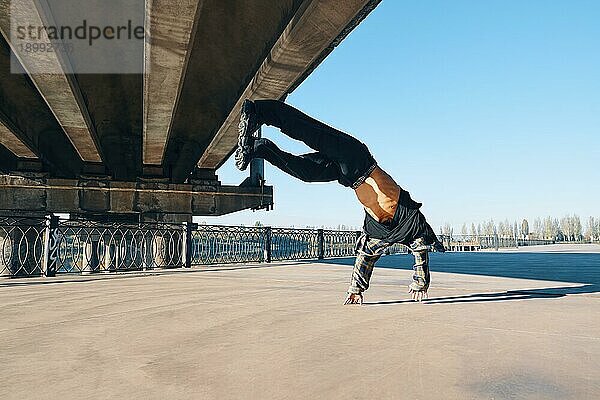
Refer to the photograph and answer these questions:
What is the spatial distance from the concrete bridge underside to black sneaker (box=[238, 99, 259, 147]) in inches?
100

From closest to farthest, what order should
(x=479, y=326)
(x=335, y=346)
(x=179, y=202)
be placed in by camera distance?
(x=335, y=346), (x=479, y=326), (x=179, y=202)

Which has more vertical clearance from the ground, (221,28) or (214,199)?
(221,28)

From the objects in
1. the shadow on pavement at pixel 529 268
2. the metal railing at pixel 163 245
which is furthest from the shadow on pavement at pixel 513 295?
the metal railing at pixel 163 245

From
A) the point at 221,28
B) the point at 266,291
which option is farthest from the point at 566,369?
the point at 221,28

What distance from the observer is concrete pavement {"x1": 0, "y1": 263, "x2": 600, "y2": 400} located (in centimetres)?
241

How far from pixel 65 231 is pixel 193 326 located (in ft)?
33.4

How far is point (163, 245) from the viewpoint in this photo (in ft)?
67.2

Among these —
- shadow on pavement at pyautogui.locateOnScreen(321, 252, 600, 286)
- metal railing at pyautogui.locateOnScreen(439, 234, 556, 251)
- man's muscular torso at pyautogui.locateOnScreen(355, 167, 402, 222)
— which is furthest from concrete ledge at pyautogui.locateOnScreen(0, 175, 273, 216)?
metal railing at pyautogui.locateOnScreen(439, 234, 556, 251)

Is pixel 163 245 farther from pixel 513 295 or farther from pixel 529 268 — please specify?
pixel 513 295

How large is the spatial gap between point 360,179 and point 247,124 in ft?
5.24

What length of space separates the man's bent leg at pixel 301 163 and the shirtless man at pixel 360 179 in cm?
1

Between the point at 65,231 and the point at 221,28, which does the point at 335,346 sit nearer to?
the point at 221,28

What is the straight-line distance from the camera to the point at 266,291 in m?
7.35

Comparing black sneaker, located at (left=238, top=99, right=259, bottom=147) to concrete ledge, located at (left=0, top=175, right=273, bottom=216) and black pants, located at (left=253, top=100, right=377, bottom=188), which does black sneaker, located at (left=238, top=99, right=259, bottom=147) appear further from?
concrete ledge, located at (left=0, top=175, right=273, bottom=216)
